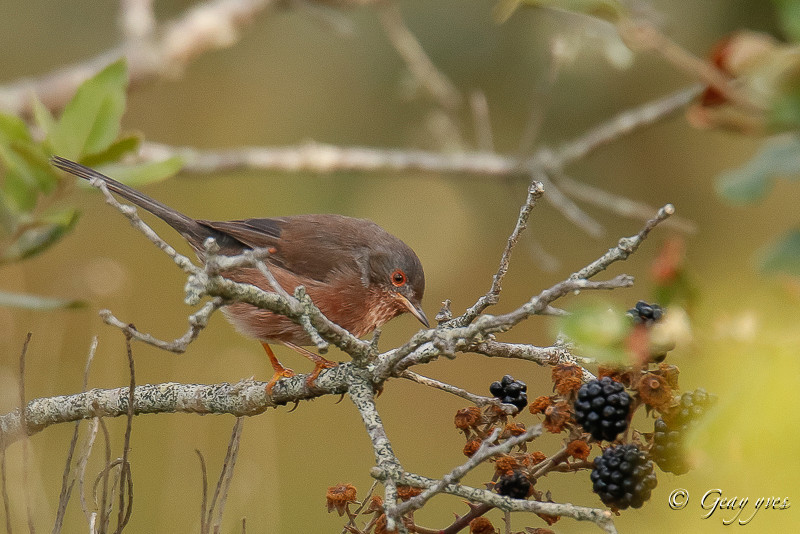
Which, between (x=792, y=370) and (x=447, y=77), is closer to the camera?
(x=792, y=370)

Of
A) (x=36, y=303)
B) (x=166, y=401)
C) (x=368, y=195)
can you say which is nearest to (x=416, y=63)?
(x=368, y=195)

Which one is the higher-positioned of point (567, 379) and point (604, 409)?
point (567, 379)

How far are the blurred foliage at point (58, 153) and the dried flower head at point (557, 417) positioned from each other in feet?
7.10

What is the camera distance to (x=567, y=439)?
2.14 metres

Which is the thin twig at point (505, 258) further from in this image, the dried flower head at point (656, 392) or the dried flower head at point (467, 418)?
the dried flower head at point (656, 392)

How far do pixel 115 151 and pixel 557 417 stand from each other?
241cm

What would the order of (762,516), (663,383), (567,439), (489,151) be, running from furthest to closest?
(489,151) → (567,439) → (663,383) → (762,516)

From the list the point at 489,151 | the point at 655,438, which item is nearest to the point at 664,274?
the point at 655,438

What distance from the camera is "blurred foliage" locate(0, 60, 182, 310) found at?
359cm

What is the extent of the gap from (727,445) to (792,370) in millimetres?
128

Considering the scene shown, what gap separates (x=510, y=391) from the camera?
2588mm

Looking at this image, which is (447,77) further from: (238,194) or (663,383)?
(663,383)

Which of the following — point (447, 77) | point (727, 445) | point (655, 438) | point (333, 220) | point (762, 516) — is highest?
point (447, 77)

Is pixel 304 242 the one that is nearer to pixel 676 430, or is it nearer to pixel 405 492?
pixel 405 492
